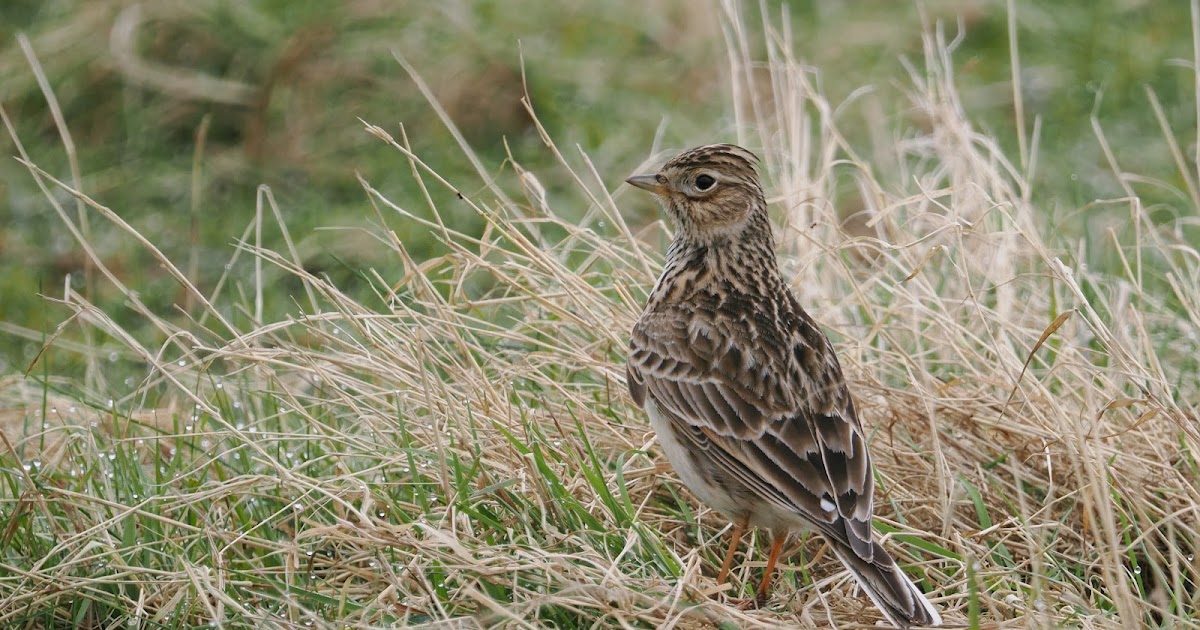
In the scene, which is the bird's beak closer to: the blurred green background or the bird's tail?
the bird's tail

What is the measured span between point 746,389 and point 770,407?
0.10 metres

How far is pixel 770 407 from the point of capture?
4.51 meters

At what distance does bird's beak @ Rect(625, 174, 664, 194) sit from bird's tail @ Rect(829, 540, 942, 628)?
1.58m

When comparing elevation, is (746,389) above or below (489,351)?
above

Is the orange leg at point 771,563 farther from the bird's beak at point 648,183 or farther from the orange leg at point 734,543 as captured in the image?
the bird's beak at point 648,183

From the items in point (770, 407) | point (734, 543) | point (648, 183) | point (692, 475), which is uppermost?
point (648, 183)

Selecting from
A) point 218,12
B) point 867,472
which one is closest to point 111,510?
point 867,472

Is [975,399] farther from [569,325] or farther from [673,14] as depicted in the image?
[673,14]

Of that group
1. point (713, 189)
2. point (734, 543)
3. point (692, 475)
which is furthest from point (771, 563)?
point (713, 189)

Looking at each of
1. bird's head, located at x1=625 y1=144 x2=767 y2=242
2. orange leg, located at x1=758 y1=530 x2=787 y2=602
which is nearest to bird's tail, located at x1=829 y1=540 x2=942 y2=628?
orange leg, located at x1=758 y1=530 x2=787 y2=602

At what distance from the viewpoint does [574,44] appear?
9852 millimetres

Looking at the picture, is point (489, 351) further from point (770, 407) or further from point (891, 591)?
point (891, 591)

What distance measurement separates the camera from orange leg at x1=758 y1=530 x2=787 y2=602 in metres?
4.38

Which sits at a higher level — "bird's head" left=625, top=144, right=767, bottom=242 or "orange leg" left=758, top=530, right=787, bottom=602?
"bird's head" left=625, top=144, right=767, bottom=242
